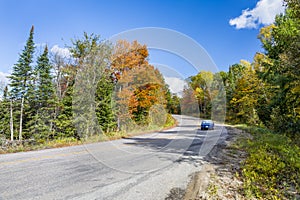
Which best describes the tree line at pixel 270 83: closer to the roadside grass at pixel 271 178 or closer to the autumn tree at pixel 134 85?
the autumn tree at pixel 134 85

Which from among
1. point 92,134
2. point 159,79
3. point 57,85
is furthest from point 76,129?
point 159,79

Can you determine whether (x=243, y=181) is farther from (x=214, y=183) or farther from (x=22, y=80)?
(x=22, y=80)

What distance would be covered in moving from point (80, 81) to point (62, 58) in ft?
19.9

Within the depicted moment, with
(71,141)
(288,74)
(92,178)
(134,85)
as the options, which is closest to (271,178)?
(92,178)

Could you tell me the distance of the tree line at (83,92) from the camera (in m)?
11.8

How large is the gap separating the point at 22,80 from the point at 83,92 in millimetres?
10034

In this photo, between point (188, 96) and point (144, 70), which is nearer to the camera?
point (144, 70)

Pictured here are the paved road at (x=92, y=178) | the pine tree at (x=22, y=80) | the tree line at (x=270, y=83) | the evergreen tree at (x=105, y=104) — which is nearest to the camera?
the paved road at (x=92, y=178)

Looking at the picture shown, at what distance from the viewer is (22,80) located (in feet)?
55.3

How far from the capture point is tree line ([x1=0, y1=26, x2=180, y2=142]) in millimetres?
11773

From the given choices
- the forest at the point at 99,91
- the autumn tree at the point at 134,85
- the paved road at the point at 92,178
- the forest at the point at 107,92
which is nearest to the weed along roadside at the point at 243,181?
the paved road at the point at 92,178

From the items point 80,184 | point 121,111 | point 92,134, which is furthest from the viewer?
point 121,111

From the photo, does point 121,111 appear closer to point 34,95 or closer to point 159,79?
point 159,79

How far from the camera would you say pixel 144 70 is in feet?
44.4
